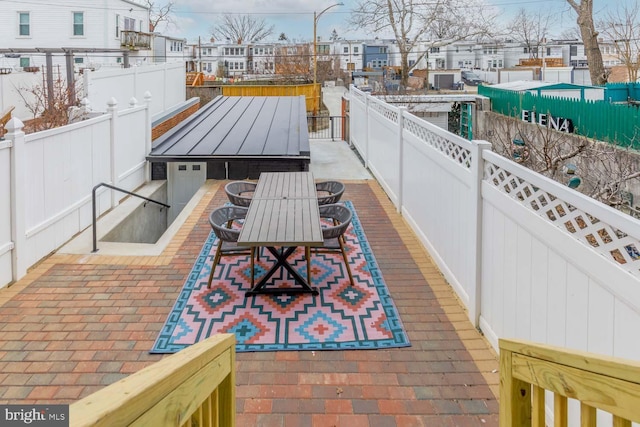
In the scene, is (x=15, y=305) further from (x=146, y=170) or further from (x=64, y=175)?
(x=146, y=170)

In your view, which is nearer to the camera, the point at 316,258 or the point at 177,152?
the point at 316,258

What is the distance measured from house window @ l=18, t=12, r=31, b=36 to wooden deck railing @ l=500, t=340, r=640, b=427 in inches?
1211

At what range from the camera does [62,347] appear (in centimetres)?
406

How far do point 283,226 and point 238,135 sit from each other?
666 centimetres

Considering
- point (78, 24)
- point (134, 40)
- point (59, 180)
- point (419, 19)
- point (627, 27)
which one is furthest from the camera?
point (419, 19)

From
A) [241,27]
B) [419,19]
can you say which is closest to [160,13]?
[241,27]

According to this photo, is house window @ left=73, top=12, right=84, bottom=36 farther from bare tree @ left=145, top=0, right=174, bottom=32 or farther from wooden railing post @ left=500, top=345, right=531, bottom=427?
wooden railing post @ left=500, top=345, right=531, bottom=427

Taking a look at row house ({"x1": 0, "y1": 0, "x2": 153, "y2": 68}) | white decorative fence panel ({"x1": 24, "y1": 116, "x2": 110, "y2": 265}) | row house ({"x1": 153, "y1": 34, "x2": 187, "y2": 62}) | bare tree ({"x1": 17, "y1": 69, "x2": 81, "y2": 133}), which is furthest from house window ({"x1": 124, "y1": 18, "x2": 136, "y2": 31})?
white decorative fence panel ({"x1": 24, "y1": 116, "x2": 110, "y2": 265})

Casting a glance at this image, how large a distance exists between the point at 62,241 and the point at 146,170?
3.54 meters

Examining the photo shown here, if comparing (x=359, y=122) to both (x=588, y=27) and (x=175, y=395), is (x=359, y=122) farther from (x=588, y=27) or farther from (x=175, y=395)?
(x=588, y=27)

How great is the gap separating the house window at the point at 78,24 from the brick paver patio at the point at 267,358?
25142 mm

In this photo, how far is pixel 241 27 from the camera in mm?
69188

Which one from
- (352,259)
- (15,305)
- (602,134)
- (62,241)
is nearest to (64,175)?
(62,241)

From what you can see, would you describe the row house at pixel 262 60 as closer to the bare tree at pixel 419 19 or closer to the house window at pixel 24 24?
the bare tree at pixel 419 19
